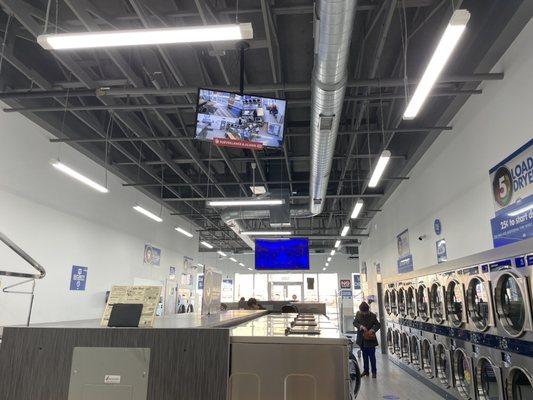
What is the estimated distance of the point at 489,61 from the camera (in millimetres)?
5398

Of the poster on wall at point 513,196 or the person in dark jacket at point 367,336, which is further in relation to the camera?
the person in dark jacket at point 367,336

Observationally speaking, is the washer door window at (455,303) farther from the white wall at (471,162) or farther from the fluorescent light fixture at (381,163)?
the fluorescent light fixture at (381,163)

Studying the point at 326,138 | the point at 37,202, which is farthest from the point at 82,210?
the point at 326,138

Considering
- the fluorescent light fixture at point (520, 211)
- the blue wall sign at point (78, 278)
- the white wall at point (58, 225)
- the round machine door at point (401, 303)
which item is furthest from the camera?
the blue wall sign at point (78, 278)

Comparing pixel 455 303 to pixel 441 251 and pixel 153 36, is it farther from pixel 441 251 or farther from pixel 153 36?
pixel 153 36

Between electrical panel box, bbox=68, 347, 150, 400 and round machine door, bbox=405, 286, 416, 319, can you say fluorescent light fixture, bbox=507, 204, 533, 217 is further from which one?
electrical panel box, bbox=68, 347, 150, 400

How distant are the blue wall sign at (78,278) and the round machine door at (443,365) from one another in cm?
778

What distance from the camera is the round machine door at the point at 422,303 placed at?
699cm

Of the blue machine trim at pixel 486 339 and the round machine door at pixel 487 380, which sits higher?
the blue machine trim at pixel 486 339

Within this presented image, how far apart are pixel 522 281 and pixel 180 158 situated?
8.40 meters

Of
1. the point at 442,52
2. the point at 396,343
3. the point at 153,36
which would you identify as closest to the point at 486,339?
the point at 442,52

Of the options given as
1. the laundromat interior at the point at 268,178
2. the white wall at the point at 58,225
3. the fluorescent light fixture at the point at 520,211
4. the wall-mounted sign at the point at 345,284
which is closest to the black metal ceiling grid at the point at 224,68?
the laundromat interior at the point at 268,178

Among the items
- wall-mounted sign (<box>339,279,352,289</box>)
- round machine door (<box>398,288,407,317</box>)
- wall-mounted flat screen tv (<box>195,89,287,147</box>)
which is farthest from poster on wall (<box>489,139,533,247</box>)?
wall-mounted sign (<box>339,279,352,289</box>)

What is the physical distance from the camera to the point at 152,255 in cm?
1345
